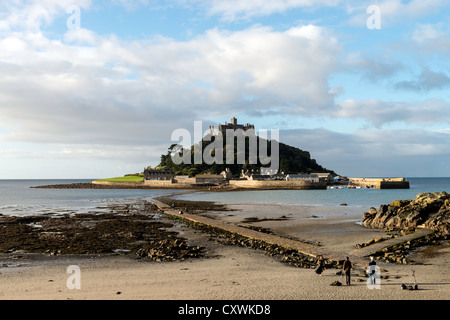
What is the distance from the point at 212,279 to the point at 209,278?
25 centimetres

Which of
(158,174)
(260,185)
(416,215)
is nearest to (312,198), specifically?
→ (416,215)

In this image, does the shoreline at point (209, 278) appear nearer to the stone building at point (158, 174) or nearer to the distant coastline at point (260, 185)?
the distant coastline at point (260, 185)

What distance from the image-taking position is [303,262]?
19484 mm

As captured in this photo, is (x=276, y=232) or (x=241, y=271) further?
(x=276, y=232)

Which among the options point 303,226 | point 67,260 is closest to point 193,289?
point 67,260

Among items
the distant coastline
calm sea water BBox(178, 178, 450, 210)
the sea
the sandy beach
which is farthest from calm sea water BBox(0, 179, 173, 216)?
the distant coastline

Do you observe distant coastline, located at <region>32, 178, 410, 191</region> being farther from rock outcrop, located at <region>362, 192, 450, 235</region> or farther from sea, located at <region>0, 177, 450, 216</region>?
rock outcrop, located at <region>362, 192, 450, 235</region>

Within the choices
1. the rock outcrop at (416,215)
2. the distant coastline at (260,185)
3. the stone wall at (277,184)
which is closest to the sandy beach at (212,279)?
the rock outcrop at (416,215)

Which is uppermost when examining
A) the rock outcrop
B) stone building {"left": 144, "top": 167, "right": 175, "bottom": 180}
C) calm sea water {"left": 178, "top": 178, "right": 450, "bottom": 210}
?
stone building {"left": 144, "top": 167, "right": 175, "bottom": 180}

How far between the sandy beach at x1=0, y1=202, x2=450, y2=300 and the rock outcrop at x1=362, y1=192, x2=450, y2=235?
7.41 m

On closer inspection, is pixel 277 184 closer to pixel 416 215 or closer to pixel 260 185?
pixel 260 185

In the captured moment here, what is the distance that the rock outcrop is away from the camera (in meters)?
30.1
